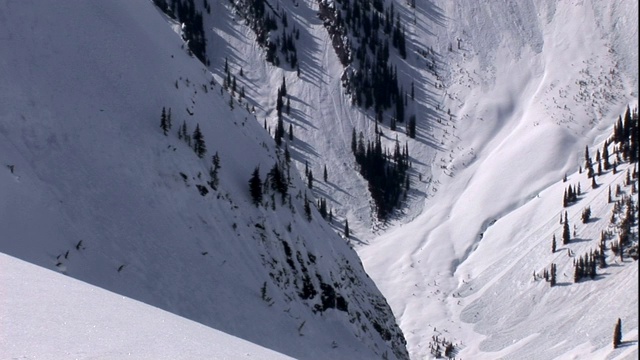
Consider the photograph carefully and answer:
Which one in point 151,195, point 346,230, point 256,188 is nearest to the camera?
point 151,195

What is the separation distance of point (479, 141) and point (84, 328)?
464 ft

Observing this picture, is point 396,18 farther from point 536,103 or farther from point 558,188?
point 558,188

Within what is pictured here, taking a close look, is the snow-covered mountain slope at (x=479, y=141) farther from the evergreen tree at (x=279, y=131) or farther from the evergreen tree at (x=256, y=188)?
the evergreen tree at (x=256, y=188)

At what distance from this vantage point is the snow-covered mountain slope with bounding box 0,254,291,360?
459 inches


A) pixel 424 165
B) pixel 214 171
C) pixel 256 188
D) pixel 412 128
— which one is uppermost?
pixel 214 171

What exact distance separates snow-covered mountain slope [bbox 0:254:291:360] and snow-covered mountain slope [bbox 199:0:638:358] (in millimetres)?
92375

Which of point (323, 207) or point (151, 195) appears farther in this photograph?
point (323, 207)

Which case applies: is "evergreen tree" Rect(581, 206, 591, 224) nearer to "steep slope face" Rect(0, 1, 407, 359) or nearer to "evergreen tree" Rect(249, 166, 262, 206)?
"steep slope face" Rect(0, 1, 407, 359)

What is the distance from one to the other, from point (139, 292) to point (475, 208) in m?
112

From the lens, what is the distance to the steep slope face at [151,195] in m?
26.8

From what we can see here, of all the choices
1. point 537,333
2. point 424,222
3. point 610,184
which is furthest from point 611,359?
point 424,222

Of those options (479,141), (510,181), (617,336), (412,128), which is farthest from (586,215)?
(412,128)

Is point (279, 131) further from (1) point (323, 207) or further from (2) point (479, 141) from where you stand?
(2) point (479, 141)

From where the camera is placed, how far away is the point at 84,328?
42.2 ft
